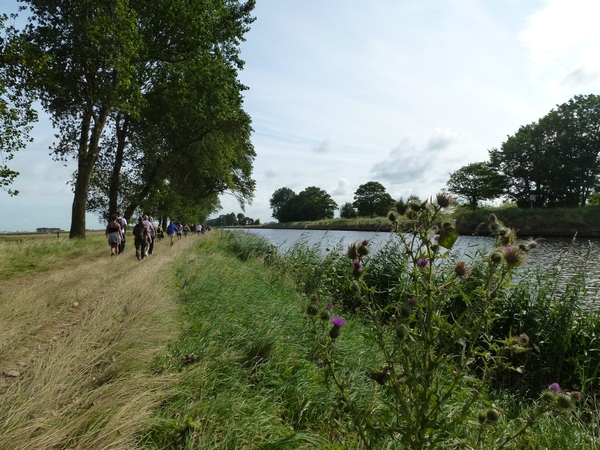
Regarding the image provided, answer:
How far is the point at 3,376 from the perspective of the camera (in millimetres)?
2918

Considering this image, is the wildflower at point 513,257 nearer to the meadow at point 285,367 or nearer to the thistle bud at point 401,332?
the meadow at point 285,367

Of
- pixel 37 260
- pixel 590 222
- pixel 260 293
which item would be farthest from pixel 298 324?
pixel 590 222

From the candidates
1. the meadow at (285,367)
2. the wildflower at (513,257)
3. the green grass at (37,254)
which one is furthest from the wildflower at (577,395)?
the green grass at (37,254)

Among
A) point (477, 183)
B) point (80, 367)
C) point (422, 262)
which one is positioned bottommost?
point (80, 367)

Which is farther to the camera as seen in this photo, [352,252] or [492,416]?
[352,252]

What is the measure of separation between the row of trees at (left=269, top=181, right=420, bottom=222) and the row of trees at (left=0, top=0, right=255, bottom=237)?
128 feet

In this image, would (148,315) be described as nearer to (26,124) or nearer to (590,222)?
(26,124)

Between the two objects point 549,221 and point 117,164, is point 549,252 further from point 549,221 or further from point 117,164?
point 549,221

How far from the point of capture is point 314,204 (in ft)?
353

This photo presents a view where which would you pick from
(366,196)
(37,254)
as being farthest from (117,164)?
(366,196)

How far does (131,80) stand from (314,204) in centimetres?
9066

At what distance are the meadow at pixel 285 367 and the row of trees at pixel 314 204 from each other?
178ft

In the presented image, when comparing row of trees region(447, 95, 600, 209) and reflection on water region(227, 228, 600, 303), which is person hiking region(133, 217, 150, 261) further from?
row of trees region(447, 95, 600, 209)

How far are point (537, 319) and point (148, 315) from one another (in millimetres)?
5344
